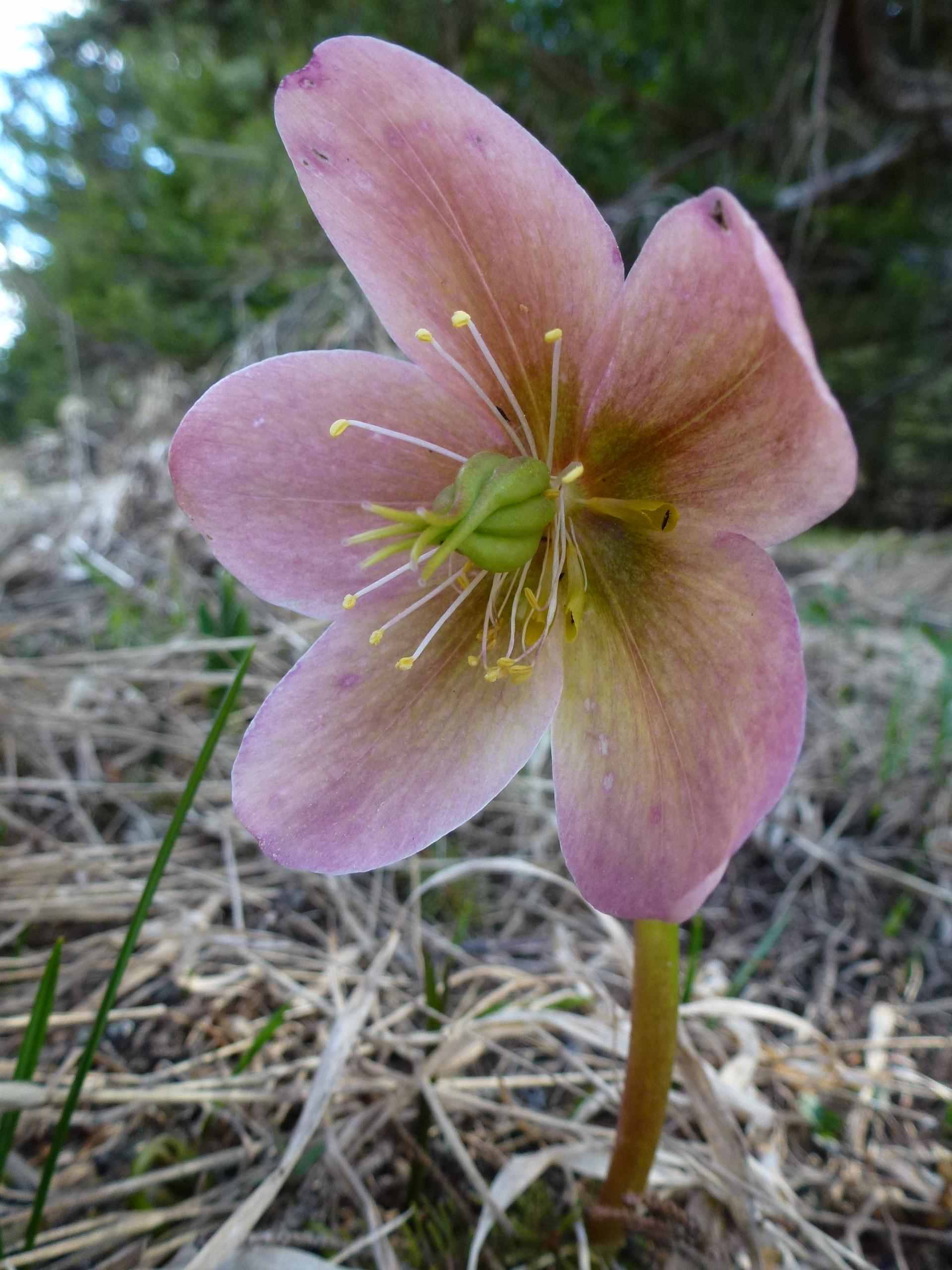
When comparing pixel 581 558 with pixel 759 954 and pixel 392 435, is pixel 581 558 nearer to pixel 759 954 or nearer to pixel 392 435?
pixel 392 435

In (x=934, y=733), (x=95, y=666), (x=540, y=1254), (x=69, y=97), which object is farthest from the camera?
(x=69, y=97)

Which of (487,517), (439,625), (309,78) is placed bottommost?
(439,625)

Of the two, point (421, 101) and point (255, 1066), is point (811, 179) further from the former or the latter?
point (255, 1066)

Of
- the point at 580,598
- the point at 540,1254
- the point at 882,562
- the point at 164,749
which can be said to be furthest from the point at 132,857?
the point at 882,562

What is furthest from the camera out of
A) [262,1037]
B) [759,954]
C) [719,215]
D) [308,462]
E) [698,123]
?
[698,123]

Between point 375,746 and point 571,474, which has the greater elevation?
point 571,474

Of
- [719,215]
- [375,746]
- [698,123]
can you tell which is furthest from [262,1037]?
[698,123]

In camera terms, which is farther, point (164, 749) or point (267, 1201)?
point (164, 749)
